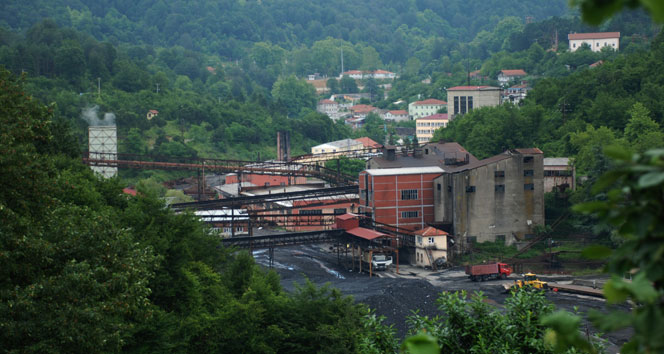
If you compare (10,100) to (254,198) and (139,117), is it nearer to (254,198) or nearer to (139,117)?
(254,198)

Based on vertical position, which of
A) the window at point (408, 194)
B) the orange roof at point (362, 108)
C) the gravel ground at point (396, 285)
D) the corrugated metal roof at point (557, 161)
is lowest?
the gravel ground at point (396, 285)

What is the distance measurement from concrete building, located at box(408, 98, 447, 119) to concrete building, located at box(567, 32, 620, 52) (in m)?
18.5

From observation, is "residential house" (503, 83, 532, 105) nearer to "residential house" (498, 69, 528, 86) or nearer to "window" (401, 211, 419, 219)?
"residential house" (498, 69, 528, 86)

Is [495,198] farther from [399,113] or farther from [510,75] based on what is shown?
[399,113]

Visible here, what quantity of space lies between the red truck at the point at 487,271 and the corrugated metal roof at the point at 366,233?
14.3 ft

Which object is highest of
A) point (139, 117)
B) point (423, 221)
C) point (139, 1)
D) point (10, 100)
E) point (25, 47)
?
point (139, 1)

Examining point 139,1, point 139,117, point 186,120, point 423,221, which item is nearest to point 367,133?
point 186,120

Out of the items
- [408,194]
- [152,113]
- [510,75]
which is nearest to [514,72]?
[510,75]

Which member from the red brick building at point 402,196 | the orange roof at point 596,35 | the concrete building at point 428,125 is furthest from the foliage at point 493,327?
the orange roof at point 596,35

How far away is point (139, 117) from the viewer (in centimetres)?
6738

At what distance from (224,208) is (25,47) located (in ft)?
138

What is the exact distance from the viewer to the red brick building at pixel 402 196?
3734cm

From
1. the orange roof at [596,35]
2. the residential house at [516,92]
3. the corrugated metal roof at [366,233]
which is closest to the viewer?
the corrugated metal roof at [366,233]

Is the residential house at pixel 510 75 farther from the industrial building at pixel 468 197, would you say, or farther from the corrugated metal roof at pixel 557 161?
the industrial building at pixel 468 197
